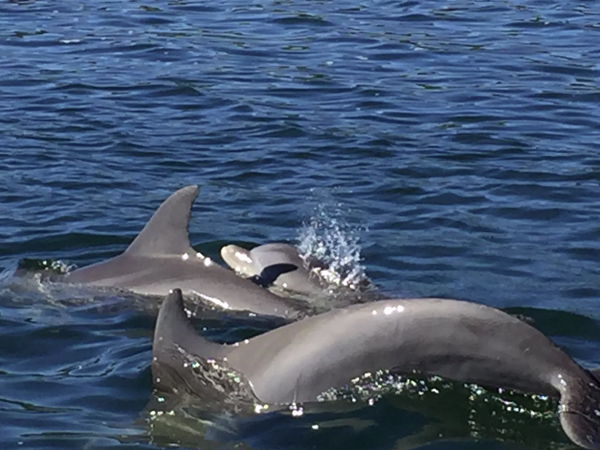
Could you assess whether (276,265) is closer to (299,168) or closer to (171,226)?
(171,226)

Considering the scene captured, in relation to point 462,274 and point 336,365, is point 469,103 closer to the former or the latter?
point 462,274

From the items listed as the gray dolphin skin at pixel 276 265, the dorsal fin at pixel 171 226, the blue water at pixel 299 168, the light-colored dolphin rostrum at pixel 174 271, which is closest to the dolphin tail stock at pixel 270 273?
the gray dolphin skin at pixel 276 265

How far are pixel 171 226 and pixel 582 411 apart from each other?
405cm

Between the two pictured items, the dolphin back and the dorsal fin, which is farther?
the dorsal fin

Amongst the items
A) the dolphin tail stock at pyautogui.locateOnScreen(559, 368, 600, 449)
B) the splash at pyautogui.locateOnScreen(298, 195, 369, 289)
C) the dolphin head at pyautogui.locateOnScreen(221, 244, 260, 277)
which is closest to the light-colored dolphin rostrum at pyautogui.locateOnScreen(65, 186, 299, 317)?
the dolphin head at pyautogui.locateOnScreen(221, 244, 260, 277)

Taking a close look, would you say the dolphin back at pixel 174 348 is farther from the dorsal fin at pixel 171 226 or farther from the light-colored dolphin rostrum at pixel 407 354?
the dorsal fin at pixel 171 226

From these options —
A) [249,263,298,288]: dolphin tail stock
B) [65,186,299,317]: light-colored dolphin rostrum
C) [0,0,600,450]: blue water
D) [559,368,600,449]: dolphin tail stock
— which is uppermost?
[559,368,600,449]: dolphin tail stock

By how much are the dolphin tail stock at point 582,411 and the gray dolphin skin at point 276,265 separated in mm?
3381

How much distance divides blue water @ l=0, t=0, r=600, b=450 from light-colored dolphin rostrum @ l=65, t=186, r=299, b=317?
0.70 feet

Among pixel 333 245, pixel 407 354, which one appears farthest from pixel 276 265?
pixel 407 354

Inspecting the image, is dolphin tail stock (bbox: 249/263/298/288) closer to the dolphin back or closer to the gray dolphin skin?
the gray dolphin skin

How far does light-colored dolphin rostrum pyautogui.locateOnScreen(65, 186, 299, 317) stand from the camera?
978 cm

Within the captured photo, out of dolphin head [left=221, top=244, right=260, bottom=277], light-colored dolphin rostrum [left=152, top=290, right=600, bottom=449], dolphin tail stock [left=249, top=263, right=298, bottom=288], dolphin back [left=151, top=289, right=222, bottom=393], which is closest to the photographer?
light-colored dolphin rostrum [left=152, top=290, right=600, bottom=449]

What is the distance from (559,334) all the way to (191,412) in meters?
3.01
